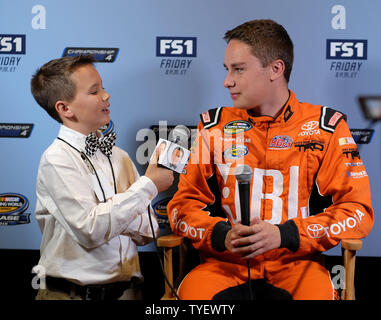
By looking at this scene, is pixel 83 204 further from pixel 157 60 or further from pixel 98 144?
pixel 157 60

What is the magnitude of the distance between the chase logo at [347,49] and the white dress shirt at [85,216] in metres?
1.24

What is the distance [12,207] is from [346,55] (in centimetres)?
191

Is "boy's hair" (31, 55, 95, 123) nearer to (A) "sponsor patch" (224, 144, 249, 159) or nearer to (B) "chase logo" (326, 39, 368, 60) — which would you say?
(A) "sponsor patch" (224, 144, 249, 159)

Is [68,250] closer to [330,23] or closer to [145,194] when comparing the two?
[145,194]

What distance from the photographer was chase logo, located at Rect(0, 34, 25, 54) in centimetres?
220

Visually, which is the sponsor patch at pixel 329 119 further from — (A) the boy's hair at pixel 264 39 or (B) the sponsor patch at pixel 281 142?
(A) the boy's hair at pixel 264 39

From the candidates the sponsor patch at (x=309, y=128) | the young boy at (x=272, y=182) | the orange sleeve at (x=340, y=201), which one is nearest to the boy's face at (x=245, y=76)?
the young boy at (x=272, y=182)

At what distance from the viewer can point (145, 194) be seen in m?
1.54

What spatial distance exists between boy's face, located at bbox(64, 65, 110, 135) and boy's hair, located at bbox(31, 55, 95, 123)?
0.8 inches

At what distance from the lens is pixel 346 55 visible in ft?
7.09

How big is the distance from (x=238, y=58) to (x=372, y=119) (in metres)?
0.70

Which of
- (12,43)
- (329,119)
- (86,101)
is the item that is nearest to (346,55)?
(329,119)

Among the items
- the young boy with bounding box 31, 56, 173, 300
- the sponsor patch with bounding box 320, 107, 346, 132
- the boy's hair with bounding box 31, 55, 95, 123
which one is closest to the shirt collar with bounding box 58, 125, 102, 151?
the young boy with bounding box 31, 56, 173, 300

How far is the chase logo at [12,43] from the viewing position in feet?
7.20
